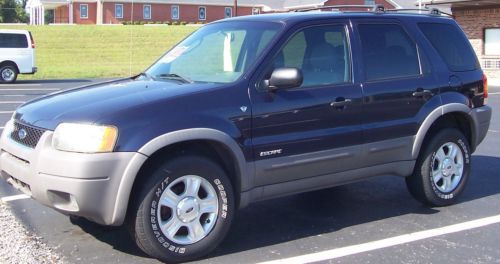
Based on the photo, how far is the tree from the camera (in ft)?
235

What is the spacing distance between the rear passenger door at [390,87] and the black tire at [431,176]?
311mm

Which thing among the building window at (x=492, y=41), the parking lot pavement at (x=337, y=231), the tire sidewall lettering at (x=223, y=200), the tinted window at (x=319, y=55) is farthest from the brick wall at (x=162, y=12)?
the tire sidewall lettering at (x=223, y=200)

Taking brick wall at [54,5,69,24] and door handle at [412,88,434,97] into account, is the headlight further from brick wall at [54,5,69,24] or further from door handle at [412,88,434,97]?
brick wall at [54,5,69,24]

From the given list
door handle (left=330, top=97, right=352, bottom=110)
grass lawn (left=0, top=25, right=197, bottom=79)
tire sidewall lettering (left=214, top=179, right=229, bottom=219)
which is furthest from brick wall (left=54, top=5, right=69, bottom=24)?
tire sidewall lettering (left=214, top=179, right=229, bottom=219)

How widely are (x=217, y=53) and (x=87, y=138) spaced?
1.55 meters

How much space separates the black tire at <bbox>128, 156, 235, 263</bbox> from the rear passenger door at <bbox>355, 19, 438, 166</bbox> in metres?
1.42

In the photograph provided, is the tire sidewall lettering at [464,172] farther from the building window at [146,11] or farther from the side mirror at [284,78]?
the building window at [146,11]

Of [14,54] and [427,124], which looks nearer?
[427,124]

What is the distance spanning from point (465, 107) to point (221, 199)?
2.84 metres

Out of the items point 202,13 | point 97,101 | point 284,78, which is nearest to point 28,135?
point 97,101

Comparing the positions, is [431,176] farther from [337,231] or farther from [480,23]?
[480,23]

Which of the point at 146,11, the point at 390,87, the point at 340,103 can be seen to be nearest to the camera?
the point at 340,103

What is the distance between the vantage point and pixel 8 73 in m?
24.7

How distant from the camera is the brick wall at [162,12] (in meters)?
60.2
